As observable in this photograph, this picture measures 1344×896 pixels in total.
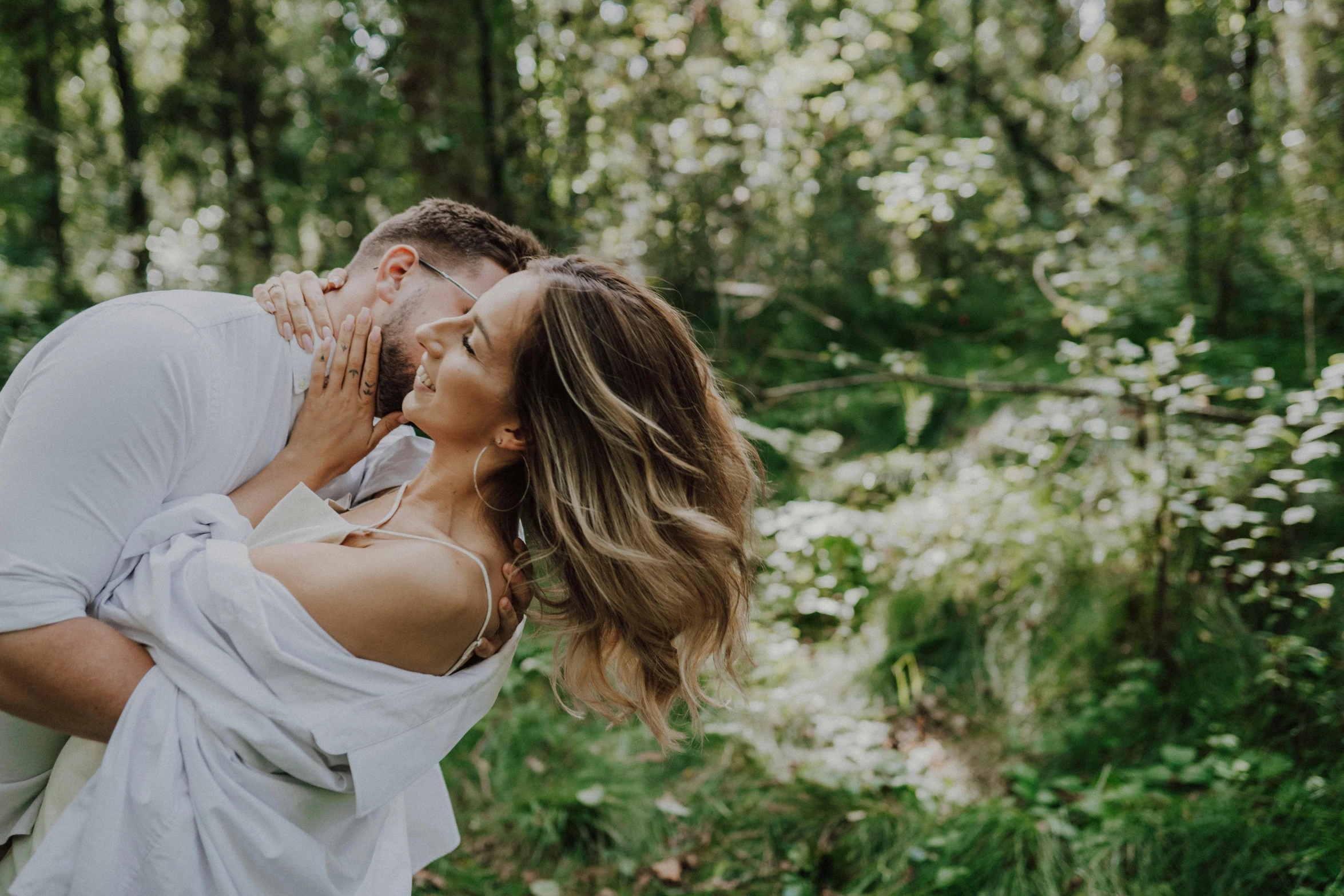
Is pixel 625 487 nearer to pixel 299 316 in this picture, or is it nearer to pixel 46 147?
pixel 299 316

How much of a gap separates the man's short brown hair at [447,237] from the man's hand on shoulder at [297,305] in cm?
20

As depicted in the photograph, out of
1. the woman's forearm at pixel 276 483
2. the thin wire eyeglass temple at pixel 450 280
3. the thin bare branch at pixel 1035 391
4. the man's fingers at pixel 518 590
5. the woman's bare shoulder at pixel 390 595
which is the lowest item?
the thin bare branch at pixel 1035 391

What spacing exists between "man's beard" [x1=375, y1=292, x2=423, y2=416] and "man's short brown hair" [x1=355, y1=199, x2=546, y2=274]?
0.66 feet

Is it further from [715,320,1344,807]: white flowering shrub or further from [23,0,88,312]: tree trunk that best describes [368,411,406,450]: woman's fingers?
[23,0,88,312]: tree trunk

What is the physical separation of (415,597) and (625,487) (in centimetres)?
49

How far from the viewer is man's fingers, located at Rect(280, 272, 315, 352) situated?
1.89 m

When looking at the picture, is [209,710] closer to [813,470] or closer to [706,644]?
[706,644]

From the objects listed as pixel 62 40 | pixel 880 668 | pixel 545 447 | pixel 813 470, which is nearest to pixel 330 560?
pixel 545 447

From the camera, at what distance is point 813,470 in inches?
219

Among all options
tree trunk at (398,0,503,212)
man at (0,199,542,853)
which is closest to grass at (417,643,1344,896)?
man at (0,199,542,853)

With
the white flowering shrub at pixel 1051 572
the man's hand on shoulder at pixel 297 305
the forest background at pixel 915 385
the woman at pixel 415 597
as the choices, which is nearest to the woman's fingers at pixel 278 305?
the man's hand on shoulder at pixel 297 305

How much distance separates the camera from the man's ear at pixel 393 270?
206cm

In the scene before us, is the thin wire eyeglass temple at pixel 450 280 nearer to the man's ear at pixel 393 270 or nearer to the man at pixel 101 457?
the man's ear at pixel 393 270

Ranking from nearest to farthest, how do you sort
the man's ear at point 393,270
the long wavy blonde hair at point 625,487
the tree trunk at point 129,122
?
the long wavy blonde hair at point 625,487
the man's ear at point 393,270
the tree trunk at point 129,122
